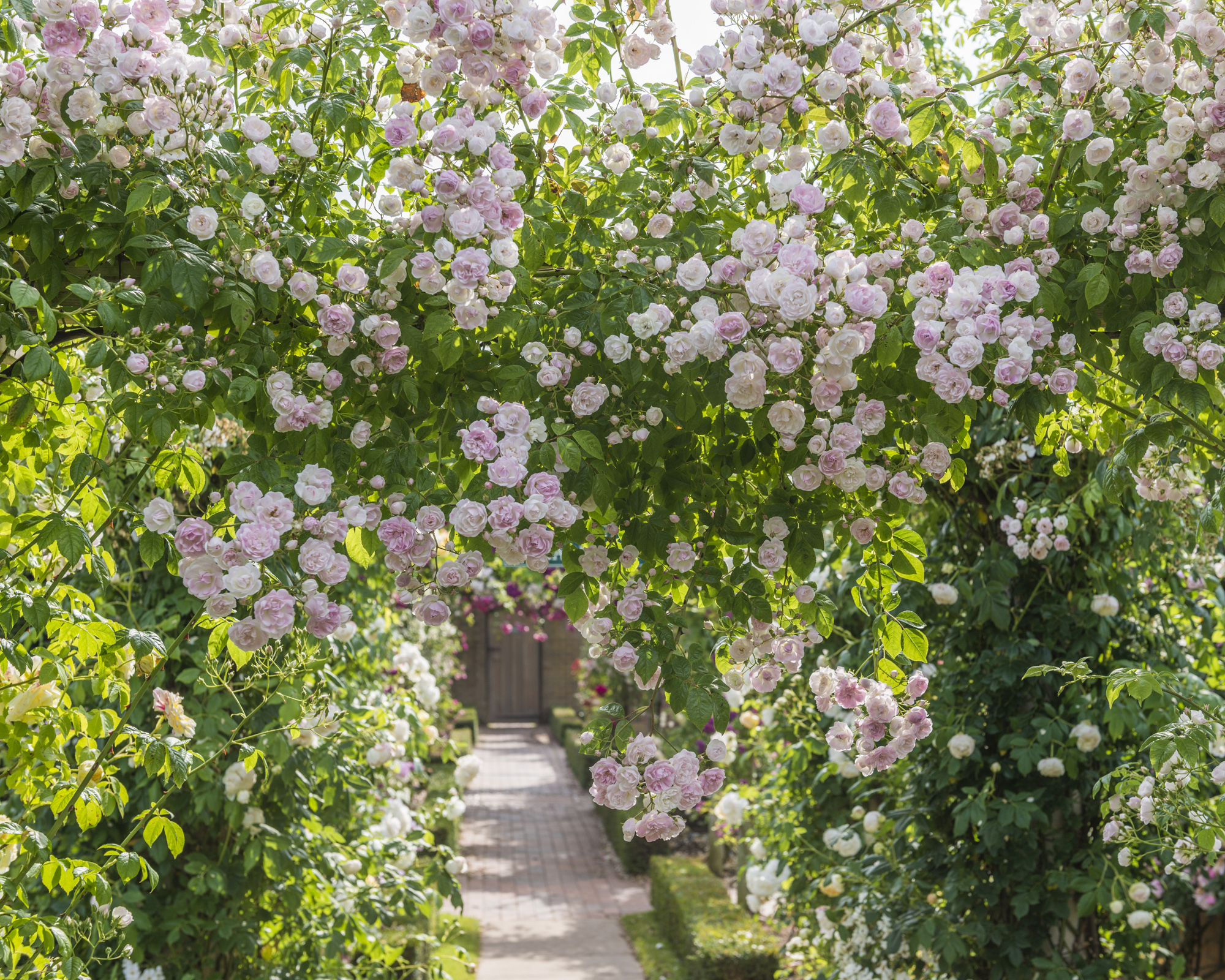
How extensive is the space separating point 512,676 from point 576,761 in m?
5.70

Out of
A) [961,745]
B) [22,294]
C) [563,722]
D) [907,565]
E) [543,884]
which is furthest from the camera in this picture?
[563,722]

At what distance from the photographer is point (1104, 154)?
5.14 feet

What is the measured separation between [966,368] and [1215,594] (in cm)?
223

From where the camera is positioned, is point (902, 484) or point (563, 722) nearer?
point (902, 484)

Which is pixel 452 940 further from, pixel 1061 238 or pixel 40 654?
pixel 1061 238

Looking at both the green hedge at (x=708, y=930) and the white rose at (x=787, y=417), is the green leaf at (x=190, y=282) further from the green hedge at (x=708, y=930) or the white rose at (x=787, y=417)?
the green hedge at (x=708, y=930)

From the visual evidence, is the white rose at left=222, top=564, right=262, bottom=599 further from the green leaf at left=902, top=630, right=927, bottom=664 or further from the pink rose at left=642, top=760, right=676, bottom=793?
the green leaf at left=902, top=630, right=927, bottom=664

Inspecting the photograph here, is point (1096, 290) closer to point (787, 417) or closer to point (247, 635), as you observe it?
point (787, 417)

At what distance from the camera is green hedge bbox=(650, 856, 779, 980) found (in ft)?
16.4

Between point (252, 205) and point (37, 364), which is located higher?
point (252, 205)

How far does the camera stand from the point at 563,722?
1452 cm

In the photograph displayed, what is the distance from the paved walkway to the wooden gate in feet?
12.7

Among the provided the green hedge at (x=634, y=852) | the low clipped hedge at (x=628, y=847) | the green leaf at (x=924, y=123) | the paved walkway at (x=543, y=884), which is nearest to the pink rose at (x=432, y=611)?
the green leaf at (x=924, y=123)

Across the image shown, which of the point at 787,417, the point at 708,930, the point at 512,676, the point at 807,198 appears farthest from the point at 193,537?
the point at 512,676
